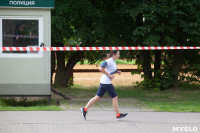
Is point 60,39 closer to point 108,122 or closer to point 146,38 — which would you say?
point 146,38

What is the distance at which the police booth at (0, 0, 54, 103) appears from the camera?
12.4m

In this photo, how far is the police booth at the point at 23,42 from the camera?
12.4m

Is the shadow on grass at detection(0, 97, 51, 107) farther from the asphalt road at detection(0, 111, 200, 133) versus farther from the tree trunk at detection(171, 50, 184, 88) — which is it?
the tree trunk at detection(171, 50, 184, 88)

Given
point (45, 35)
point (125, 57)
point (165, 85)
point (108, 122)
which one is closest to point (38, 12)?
point (45, 35)

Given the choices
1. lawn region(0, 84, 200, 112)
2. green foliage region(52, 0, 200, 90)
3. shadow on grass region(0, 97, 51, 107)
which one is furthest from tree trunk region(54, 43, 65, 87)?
shadow on grass region(0, 97, 51, 107)

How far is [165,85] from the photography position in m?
18.8

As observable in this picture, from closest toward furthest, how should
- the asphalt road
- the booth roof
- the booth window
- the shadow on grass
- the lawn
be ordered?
the asphalt road < the lawn < the booth roof < the booth window < the shadow on grass

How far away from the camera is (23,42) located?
41.1 feet

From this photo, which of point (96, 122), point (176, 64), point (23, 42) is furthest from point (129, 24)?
point (96, 122)

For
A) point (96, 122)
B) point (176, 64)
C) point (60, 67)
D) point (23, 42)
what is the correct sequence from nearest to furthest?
point (96, 122) < point (23, 42) < point (176, 64) < point (60, 67)

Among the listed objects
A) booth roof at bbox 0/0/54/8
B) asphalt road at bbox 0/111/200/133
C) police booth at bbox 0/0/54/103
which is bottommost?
asphalt road at bbox 0/111/200/133

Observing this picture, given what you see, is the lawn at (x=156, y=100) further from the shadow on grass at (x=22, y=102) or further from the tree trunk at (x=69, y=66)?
the tree trunk at (x=69, y=66)

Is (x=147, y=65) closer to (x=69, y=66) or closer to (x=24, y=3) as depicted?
(x=69, y=66)

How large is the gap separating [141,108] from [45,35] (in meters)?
3.38
